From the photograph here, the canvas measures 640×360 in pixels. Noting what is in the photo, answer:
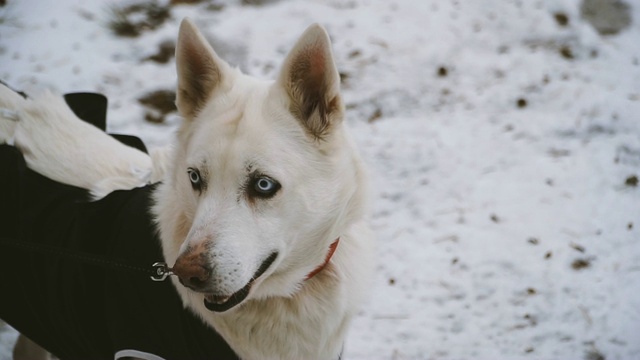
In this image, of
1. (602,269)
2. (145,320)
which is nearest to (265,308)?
(145,320)

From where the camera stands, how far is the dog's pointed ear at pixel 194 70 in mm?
1896

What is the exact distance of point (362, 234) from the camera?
2.28m

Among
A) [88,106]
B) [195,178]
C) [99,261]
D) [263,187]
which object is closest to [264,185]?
[263,187]

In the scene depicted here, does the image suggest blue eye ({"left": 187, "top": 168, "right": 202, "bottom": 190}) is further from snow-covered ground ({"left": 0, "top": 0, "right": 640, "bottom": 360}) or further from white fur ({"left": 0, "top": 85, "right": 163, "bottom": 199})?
snow-covered ground ({"left": 0, "top": 0, "right": 640, "bottom": 360})

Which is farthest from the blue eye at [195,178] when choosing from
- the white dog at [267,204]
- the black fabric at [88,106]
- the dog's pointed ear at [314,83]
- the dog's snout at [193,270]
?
the black fabric at [88,106]

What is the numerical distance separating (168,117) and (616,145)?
12.7 ft

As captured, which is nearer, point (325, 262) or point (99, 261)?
point (99, 261)

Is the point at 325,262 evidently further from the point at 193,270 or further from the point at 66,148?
the point at 66,148

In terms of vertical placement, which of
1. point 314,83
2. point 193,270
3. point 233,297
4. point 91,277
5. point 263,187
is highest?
point 314,83

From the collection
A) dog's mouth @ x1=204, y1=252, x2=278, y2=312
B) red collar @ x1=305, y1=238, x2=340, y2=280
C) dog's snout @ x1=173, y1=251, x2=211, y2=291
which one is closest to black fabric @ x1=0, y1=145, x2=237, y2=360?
dog's mouth @ x1=204, y1=252, x2=278, y2=312

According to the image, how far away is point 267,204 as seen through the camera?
185cm

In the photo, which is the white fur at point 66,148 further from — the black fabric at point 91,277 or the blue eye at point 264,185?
the blue eye at point 264,185

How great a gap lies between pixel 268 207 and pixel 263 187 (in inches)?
3.1

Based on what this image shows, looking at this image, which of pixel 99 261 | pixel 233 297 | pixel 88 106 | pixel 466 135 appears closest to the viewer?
pixel 233 297
